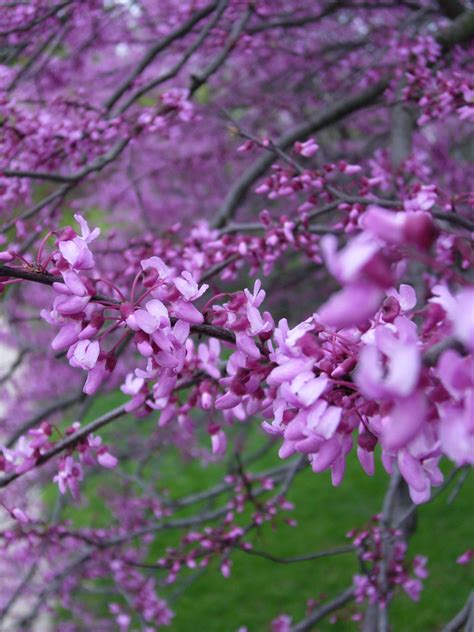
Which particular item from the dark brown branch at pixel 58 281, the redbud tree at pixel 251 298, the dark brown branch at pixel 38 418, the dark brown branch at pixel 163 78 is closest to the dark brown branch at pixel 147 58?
the redbud tree at pixel 251 298

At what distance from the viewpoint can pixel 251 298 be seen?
4.59ft

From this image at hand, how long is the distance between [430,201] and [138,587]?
3.30m

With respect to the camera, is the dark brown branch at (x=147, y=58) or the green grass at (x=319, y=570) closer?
the dark brown branch at (x=147, y=58)

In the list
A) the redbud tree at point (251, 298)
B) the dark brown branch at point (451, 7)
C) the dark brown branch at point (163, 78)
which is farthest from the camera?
the dark brown branch at point (451, 7)

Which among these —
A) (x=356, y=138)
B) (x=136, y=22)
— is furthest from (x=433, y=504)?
(x=136, y=22)

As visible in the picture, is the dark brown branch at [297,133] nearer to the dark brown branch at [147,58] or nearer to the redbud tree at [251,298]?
the redbud tree at [251,298]

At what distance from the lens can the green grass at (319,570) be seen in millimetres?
5367

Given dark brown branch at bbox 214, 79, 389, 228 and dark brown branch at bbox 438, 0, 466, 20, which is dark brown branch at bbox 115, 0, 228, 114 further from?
dark brown branch at bbox 438, 0, 466, 20

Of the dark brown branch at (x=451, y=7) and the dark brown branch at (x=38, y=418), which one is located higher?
the dark brown branch at (x=451, y=7)

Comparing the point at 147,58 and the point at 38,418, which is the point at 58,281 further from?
the point at 147,58

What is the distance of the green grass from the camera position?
5.37m

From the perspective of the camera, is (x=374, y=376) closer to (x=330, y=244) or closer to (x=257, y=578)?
(x=330, y=244)

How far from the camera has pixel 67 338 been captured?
1.32 m

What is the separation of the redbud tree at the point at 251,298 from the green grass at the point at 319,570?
8 cm
